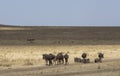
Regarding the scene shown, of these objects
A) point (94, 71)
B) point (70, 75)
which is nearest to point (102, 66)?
point (94, 71)

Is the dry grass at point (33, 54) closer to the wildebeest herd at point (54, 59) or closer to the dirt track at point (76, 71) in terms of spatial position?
the wildebeest herd at point (54, 59)

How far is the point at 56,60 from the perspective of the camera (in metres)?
25.7

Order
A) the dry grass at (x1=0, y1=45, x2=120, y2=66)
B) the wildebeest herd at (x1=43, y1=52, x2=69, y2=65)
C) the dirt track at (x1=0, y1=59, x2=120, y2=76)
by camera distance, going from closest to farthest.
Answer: the dirt track at (x1=0, y1=59, x2=120, y2=76) < the wildebeest herd at (x1=43, y1=52, x2=69, y2=65) < the dry grass at (x1=0, y1=45, x2=120, y2=66)

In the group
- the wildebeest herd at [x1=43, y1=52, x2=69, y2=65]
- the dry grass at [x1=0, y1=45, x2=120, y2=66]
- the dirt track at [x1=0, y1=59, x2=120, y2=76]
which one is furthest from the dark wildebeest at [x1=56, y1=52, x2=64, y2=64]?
the dirt track at [x1=0, y1=59, x2=120, y2=76]

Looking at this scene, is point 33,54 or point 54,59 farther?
point 33,54

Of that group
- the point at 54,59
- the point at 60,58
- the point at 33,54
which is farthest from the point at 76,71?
the point at 33,54

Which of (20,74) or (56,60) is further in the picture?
(56,60)

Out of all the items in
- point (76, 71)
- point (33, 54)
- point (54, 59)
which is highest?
point (33, 54)

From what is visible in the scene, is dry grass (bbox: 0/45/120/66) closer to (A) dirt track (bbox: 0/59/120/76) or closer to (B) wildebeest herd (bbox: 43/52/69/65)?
A: (B) wildebeest herd (bbox: 43/52/69/65)

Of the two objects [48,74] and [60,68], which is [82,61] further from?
[48,74]

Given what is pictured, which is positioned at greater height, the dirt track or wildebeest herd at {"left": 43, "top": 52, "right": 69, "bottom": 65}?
wildebeest herd at {"left": 43, "top": 52, "right": 69, "bottom": 65}

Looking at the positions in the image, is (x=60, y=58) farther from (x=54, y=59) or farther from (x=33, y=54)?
(x=33, y=54)

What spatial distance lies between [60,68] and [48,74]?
251 cm

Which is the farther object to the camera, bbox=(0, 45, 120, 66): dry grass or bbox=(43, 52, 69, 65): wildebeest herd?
bbox=(0, 45, 120, 66): dry grass
